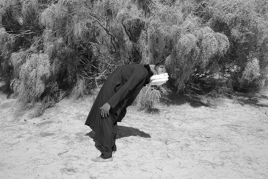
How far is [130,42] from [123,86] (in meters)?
2.96

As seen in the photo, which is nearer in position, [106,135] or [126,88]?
[126,88]

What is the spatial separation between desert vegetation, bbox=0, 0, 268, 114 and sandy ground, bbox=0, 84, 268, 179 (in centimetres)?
64

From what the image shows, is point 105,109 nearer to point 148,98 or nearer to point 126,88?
point 126,88

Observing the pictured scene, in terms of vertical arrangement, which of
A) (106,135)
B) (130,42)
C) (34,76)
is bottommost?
(106,135)

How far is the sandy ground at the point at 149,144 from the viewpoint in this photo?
3559 millimetres

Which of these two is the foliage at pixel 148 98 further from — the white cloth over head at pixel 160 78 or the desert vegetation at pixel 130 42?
the white cloth over head at pixel 160 78

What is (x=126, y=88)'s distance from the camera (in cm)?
358

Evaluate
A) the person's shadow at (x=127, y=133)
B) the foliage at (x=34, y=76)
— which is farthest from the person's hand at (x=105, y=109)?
the foliage at (x=34, y=76)

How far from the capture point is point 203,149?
426 centimetres

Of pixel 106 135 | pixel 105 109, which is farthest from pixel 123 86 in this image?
pixel 106 135

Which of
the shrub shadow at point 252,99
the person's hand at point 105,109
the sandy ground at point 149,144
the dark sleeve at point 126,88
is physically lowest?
the sandy ground at point 149,144

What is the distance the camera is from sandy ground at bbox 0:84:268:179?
3559mm

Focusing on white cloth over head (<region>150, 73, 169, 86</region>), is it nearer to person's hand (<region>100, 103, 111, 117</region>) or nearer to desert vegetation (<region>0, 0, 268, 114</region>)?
person's hand (<region>100, 103, 111, 117</region>)

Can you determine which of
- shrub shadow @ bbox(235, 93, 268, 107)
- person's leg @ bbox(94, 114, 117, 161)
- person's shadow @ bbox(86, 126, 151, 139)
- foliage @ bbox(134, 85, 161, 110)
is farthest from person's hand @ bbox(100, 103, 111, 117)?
shrub shadow @ bbox(235, 93, 268, 107)
